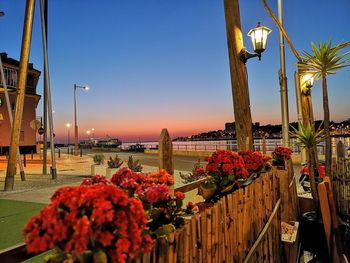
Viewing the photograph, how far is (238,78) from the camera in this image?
614 cm

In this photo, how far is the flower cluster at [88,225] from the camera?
127cm

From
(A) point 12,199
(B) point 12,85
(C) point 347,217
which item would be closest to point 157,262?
(C) point 347,217

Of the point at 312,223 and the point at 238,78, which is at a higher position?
the point at 238,78

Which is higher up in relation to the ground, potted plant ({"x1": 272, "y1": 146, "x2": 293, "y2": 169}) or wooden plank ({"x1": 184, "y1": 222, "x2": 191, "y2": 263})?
potted plant ({"x1": 272, "y1": 146, "x2": 293, "y2": 169})

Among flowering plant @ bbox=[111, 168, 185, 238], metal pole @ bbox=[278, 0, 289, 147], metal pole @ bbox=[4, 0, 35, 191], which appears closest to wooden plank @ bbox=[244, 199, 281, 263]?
flowering plant @ bbox=[111, 168, 185, 238]

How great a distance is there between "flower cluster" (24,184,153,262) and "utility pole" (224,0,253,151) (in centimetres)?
500

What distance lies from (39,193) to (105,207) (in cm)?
976

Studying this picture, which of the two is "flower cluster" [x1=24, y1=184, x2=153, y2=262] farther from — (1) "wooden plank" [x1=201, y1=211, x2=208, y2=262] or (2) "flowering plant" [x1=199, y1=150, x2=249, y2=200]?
(2) "flowering plant" [x1=199, y1=150, x2=249, y2=200]

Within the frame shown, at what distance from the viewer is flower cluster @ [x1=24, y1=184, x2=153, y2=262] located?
1266 millimetres

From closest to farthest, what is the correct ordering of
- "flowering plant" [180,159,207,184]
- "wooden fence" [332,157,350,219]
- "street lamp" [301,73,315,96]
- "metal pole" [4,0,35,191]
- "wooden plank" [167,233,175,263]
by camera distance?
"wooden plank" [167,233,175,263] < "flowering plant" [180,159,207,184] < "wooden fence" [332,157,350,219] < "street lamp" [301,73,315,96] < "metal pole" [4,0,35,191]

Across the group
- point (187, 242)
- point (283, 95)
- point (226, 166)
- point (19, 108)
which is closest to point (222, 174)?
point (226, 166)

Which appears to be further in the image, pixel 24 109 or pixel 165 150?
pixel 24 109

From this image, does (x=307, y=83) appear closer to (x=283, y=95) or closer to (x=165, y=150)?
(x=283, y=95)

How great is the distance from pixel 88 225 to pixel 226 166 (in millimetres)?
2409
